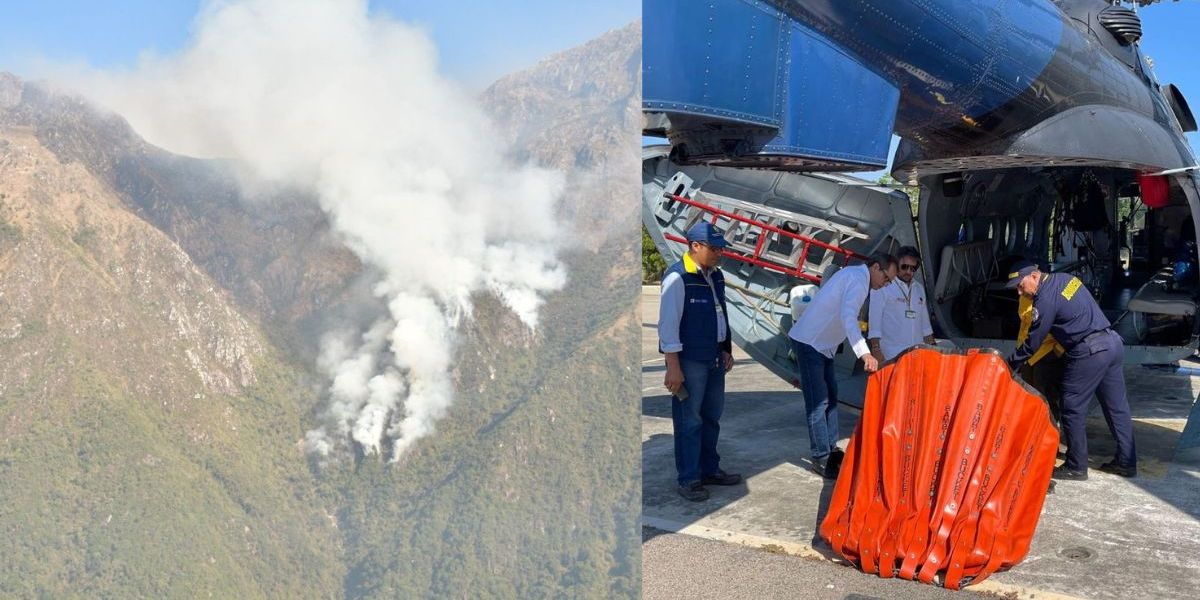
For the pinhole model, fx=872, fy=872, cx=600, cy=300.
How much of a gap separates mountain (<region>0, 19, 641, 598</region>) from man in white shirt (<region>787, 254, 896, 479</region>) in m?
3.36

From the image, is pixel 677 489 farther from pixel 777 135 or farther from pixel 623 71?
pixel 623 71

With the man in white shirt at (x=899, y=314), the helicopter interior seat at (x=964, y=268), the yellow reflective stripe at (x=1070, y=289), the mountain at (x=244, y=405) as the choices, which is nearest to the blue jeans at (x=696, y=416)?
the man in white shirt at (x=899, y=314)

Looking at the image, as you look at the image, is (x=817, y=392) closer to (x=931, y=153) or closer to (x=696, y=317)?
(x=696, y=317)

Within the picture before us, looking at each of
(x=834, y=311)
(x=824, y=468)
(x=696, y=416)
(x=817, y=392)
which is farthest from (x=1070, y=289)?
(x=696, y=416)

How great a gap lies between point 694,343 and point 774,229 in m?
2.28

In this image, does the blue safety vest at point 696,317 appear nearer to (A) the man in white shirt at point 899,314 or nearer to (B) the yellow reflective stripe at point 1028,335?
(A) the man in white shirt at point 899,314

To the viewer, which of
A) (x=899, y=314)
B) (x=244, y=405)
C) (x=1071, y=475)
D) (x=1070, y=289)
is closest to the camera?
(x=244, y=405)

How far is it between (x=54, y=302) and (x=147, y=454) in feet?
1.14

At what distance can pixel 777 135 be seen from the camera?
137 inches

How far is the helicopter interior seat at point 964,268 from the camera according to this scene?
6.66m

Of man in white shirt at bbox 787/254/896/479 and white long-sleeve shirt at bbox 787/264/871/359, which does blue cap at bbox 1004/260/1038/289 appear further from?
white long-sleeve shirt at bbox 787/264/871/359

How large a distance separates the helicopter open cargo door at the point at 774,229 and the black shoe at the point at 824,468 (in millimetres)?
1124

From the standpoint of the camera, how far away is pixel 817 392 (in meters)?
5.22

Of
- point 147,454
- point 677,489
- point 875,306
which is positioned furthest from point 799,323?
point 147,454
